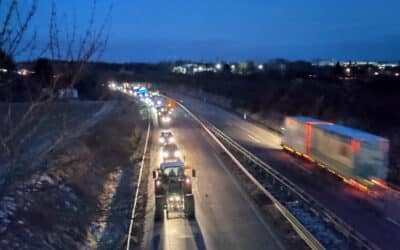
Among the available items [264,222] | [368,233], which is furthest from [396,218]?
[264,222]

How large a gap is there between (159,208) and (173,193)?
822 mm

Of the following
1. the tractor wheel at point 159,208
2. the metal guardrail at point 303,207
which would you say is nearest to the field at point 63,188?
the tractor wheel at point 159,208

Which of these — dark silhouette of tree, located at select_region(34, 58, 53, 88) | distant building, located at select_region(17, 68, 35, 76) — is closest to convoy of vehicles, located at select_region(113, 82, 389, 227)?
dark silhouette of tree, located at select_region(34, 58, 53, 88)

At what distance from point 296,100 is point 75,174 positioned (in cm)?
4707

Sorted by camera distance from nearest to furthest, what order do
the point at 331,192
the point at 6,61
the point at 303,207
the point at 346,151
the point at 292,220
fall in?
the point at 6,61
the point at 292,220
the point at 303,207
the point at 331,192
the point at 346,151

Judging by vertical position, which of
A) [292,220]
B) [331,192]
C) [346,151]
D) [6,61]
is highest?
[6,61]

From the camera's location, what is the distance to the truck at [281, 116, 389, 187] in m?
30.4

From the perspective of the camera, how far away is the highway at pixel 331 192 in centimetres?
2125

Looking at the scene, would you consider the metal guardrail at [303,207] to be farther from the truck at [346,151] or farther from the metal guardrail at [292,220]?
the truck at [346,151]

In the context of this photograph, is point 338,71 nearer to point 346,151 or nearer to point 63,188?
point 346,151

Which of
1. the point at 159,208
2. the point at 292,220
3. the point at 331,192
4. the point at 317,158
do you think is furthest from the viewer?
the point at 317,158

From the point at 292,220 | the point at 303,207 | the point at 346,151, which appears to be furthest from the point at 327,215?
the point at 346,151

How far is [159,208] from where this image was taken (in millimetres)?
22578

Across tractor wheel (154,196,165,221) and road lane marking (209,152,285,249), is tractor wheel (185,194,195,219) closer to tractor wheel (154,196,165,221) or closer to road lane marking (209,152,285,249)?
tractor wheel (154,196,165,221)
